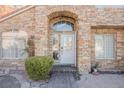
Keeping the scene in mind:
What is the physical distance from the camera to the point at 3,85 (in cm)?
1332

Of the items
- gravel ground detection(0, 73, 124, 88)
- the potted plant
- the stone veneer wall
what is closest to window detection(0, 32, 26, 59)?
the stone veneer wall

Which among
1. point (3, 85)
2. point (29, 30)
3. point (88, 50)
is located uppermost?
point (29, 30)

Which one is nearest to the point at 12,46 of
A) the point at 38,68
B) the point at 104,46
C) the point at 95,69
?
the point at 38,68

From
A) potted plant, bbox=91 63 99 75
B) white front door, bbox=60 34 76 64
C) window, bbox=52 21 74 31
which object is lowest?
potted plant, bbox=91 63 99 75

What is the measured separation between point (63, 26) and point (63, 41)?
3.12 feet

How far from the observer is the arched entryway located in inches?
672

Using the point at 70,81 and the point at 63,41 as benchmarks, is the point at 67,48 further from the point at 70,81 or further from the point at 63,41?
the point at 70,81

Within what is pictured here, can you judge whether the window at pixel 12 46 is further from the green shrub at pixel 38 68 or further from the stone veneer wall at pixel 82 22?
the green shrub at pixel 38 68

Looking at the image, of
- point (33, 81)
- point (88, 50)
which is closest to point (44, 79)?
point (33, 81)

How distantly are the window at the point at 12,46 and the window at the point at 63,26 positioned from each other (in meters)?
2.13

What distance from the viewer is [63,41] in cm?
1739

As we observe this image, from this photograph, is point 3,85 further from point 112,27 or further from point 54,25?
point 112,27

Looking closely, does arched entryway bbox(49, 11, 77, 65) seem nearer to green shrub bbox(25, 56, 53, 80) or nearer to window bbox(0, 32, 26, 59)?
window bbox(0, 32, 26, 59)

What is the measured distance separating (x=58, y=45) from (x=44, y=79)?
3935 millimetres
